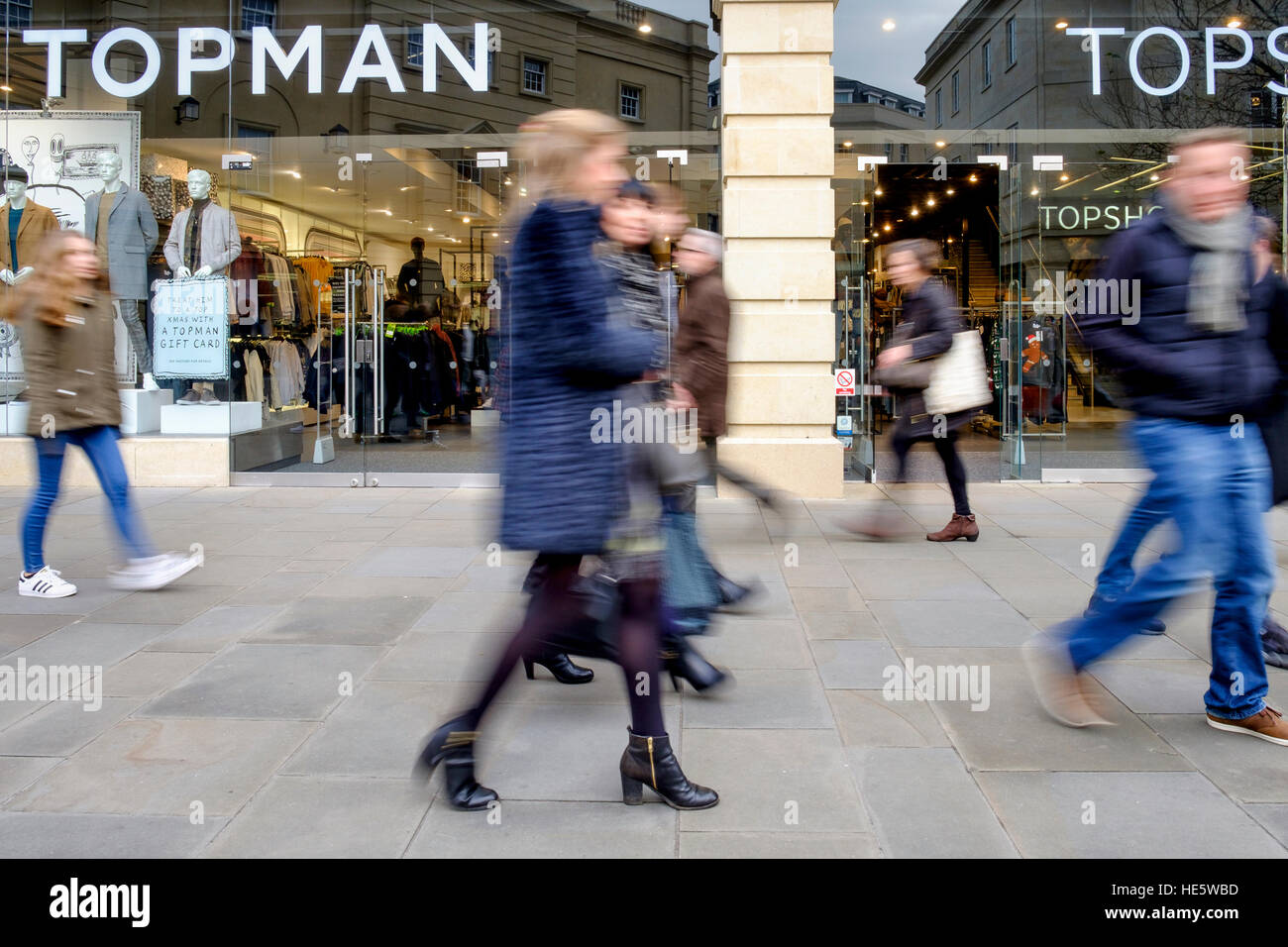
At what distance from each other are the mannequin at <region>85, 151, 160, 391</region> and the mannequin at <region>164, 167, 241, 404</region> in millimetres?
233

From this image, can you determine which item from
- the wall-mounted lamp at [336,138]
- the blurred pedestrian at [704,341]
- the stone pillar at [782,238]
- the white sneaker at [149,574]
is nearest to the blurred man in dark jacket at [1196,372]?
the blurred pedestrian at [704,341]

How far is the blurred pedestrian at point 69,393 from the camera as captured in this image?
555 cm

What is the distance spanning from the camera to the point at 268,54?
34.6ft

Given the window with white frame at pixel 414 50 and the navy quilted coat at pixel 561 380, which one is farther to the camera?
the window with white frame at pixel 414 50

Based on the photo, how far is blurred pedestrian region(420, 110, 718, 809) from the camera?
113 inches

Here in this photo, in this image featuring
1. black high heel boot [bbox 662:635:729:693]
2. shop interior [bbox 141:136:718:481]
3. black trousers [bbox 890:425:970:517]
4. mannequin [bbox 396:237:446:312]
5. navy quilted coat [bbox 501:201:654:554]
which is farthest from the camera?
mannequin [bbox 396:237:446:312]

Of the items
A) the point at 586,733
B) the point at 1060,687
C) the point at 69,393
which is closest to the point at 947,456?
the point at 1060,687

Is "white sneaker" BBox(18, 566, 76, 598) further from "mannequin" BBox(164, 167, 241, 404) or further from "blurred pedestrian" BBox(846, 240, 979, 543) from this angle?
"mannequin" BBox(164, 167, 241, 404)

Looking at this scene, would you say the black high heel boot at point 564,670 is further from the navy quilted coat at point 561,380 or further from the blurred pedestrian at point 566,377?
the navy quilted coat at point 561,380

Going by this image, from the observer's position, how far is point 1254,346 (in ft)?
11.7

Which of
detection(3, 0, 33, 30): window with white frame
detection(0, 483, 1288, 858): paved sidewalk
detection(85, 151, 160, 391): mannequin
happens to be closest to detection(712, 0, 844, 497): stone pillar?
detection(0, 483, 1288, 858): paved sidewalk

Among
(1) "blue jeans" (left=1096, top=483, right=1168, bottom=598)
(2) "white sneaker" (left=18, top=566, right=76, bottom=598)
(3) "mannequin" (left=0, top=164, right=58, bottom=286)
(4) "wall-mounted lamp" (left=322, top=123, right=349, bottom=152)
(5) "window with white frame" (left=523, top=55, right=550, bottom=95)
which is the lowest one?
(2) "white sneaker" (left=18, top=566, right=76, bottom=598)

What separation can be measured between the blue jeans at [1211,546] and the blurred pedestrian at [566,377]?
1.51 metres

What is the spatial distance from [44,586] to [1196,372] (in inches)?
207
